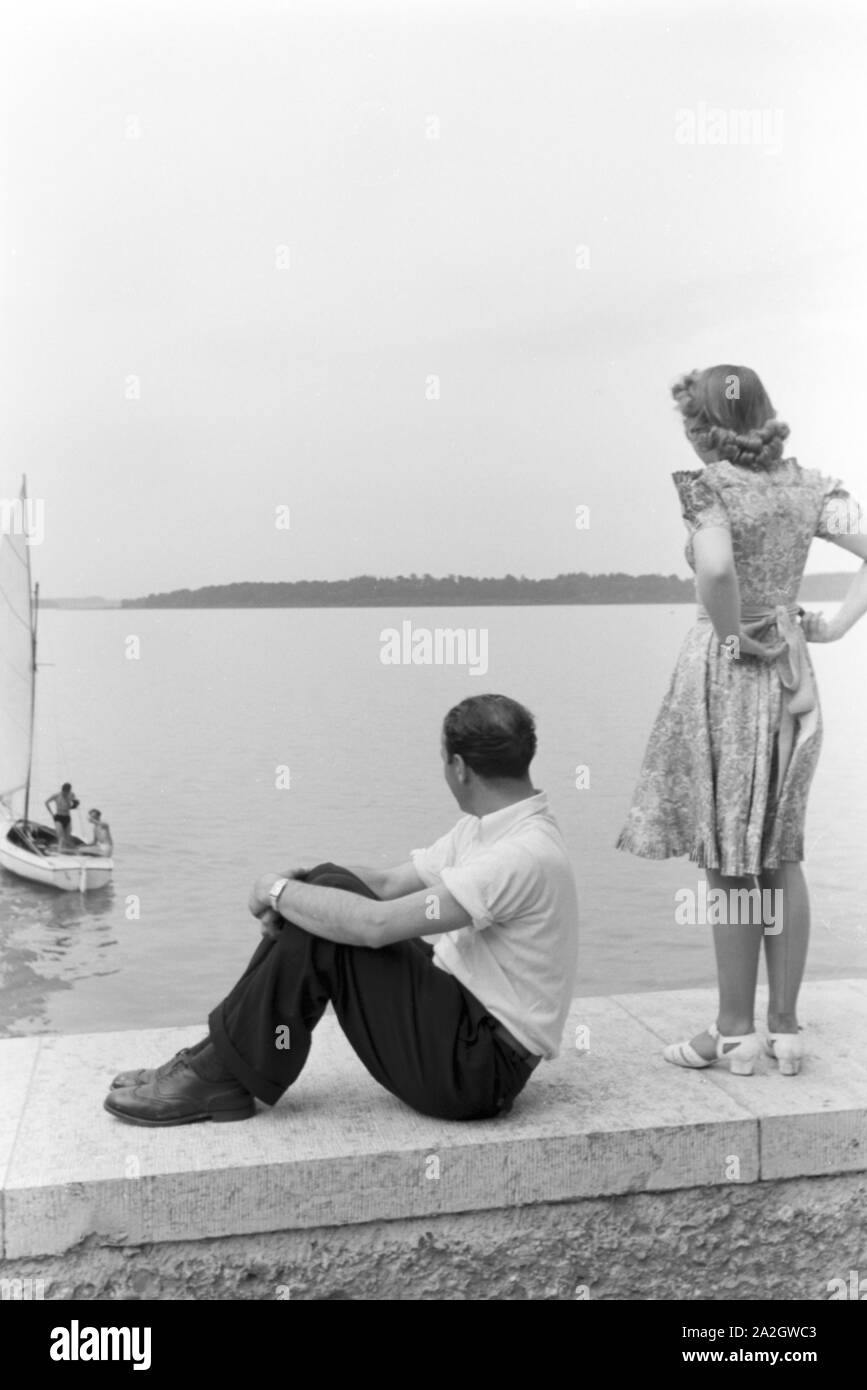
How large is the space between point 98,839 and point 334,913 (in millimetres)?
31488

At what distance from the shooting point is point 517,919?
2.69 metres

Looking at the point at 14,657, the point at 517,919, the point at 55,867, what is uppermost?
the point at 517,919

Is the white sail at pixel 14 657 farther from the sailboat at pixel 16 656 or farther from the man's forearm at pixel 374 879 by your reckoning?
the man's forearm at pixel 374 879

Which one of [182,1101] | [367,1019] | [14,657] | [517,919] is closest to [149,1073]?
[182,1101]

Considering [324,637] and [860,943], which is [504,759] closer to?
[860,943]

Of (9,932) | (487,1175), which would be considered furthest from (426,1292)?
(9,932)

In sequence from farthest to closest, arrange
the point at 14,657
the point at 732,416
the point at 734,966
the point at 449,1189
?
1. the point at 14,657
2. the point at 734,966
3. the point at 732,416
4. the point at 449,1189

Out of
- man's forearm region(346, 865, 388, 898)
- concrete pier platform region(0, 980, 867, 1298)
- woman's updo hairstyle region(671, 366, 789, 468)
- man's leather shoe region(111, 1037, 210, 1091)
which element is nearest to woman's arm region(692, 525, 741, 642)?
woman's updo hairstyle region(671, 366, 789, 468)

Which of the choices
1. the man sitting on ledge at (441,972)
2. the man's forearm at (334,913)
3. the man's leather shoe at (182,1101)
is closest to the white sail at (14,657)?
the man's leather shoe at (182,1101)

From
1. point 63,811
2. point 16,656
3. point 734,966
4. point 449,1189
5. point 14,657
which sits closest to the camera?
point 449,1189

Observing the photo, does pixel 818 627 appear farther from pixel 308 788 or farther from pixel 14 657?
pixel 308 788

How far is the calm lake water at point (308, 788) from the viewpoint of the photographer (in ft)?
101

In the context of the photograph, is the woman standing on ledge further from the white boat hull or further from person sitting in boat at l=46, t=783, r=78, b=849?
person sitting in boat at l=46, t=783, r=78, b=849

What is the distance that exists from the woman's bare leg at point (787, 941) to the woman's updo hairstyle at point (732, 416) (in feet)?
2.83
